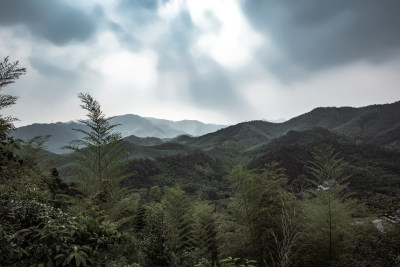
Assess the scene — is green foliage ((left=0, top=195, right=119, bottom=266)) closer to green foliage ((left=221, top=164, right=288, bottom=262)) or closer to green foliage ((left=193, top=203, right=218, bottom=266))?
green foliage ((left=221, top=164, right=288, bottom=262))

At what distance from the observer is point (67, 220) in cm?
221

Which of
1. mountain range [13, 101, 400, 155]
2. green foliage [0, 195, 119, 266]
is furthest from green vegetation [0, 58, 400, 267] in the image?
mountain range [13, 101, 400, 155]

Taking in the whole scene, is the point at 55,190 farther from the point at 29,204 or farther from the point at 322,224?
the point at 322,224

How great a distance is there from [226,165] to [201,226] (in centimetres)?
451

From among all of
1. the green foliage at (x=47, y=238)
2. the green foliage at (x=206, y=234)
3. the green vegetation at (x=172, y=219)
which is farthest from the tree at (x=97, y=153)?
the green foliage at (x=206, y=234)

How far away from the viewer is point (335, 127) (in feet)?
458

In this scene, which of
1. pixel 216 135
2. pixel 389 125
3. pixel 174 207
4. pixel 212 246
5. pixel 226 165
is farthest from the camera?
pixel 216 135

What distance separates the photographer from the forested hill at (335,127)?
339ft

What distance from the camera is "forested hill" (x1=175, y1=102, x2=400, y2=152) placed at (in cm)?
10329

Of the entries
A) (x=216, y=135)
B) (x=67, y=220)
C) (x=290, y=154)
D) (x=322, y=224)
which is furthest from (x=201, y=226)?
(x=216, y=135)

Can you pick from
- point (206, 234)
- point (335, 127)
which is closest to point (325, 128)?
point (335, 127)

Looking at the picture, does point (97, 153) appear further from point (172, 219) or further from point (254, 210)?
point (172, 219)

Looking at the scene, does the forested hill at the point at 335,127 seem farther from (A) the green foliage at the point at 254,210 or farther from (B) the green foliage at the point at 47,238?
(B) the green foliage at the point at 47,238

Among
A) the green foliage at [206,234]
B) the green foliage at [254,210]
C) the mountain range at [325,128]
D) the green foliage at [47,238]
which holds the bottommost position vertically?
the green foliage at [206,234]
